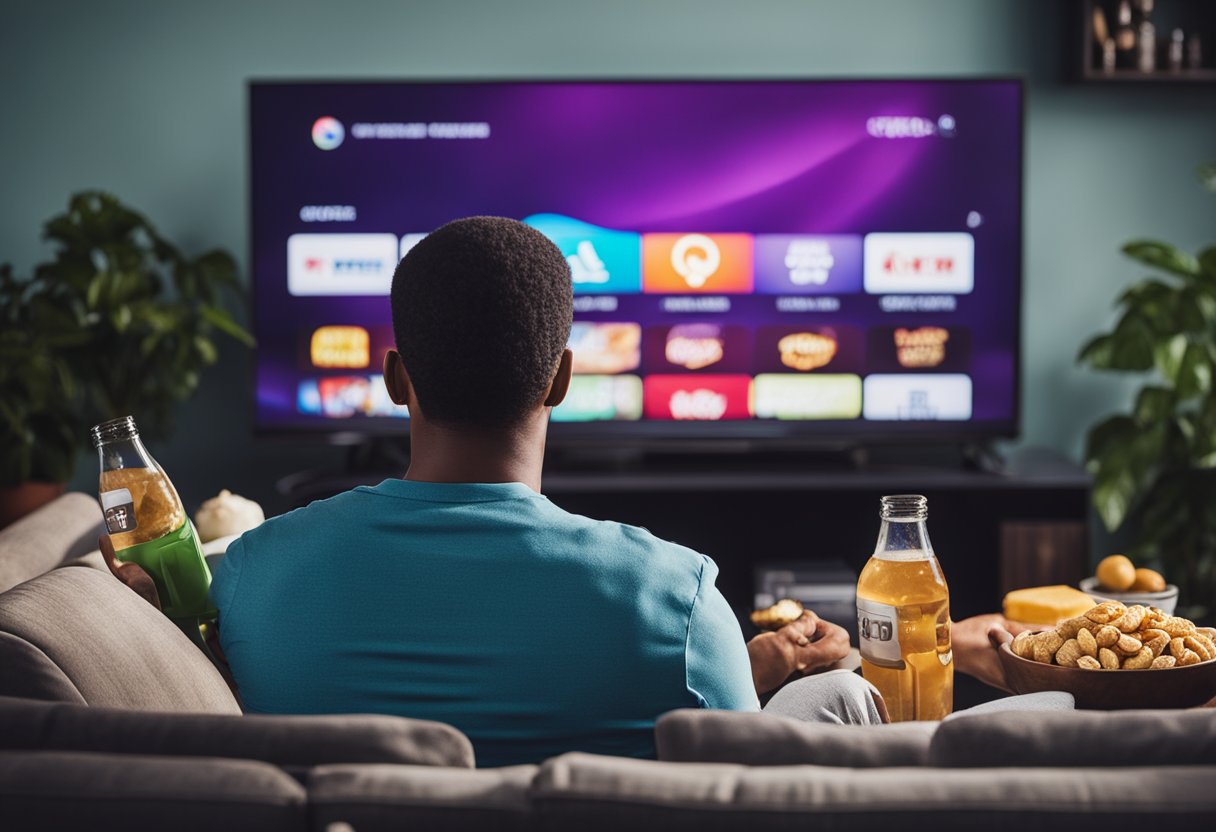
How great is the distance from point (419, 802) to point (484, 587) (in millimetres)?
235

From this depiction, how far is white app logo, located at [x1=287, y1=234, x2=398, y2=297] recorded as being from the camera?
11.3 ft

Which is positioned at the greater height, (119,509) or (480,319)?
(480,319)

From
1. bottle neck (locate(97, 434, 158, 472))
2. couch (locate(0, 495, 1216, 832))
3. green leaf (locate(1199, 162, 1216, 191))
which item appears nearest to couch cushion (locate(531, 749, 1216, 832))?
couch (locate(0, 495, 1216, 832))

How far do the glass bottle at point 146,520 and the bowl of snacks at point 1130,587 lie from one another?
1.23 meters

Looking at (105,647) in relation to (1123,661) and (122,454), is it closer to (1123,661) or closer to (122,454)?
(122,454)

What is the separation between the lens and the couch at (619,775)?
0.83 metres

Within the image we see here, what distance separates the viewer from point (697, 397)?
3488mm

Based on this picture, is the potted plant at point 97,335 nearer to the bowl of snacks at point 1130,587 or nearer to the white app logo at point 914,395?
the white app logo at point 914,395

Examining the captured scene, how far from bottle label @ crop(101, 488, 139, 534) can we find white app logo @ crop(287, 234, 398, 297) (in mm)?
2258

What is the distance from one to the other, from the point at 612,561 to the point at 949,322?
8.66 ft

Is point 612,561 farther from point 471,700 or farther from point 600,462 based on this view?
point 600,462

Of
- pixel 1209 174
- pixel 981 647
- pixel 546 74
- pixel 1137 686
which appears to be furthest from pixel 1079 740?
pixel 546 74

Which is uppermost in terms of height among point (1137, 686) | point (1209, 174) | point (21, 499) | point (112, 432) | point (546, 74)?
point (546, 74)

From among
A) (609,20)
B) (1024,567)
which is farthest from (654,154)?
(1024,567)
